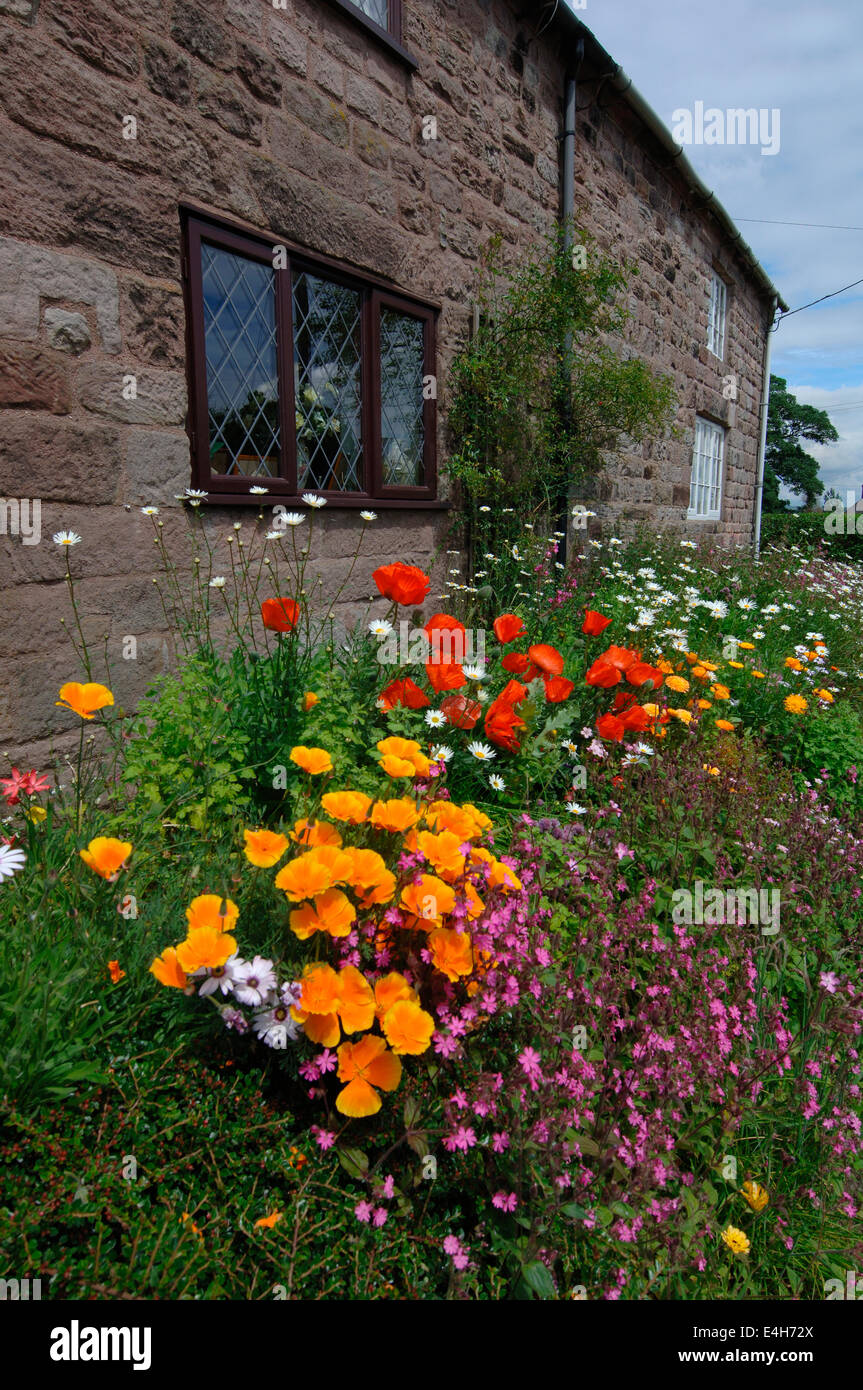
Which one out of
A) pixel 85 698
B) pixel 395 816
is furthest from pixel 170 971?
pixel 85 698

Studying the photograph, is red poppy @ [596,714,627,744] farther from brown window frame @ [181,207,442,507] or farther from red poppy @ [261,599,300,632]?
brown window frame @ [181,207,442,507]

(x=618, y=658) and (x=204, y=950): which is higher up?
(x=618, y=658)

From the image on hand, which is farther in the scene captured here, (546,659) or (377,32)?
(377,32)

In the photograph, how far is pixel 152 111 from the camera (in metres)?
3.01

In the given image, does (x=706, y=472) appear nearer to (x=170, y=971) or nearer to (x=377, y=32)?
(x=377, y=32)

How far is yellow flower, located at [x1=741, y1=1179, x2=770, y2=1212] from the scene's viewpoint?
5.31ft

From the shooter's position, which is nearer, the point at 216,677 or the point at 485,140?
the point at 216,677

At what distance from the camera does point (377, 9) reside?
4402 mm

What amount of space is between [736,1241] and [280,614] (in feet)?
6.74

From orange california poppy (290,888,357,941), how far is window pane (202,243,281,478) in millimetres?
2637

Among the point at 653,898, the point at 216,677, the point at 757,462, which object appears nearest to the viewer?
the point at 653,898
